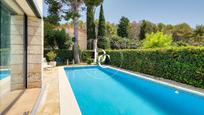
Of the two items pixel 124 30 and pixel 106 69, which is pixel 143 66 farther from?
pixel 124 30

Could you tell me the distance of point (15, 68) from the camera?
19.8 ft

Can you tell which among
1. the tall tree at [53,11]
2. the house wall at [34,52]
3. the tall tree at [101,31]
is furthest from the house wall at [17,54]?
the tall tree at [101,31]

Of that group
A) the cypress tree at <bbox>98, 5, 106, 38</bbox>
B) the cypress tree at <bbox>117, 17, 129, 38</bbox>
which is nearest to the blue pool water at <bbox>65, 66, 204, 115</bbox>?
the cypress tree at <bbox>98, 5, 106, 38</bbox>

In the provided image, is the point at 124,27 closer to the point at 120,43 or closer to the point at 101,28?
the point at 120,43

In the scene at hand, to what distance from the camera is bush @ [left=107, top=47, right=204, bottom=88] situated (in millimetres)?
7585

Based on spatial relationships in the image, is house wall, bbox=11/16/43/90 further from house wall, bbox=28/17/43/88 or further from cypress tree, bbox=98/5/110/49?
cypress tree, bbox=98/5/110/49

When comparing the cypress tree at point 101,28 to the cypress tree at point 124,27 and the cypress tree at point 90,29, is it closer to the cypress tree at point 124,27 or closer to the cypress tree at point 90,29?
the cypress tree at point 90,29

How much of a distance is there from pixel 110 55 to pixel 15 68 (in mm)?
12751

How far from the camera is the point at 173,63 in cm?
897

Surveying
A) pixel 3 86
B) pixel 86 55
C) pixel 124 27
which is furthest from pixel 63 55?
pixel 124 27

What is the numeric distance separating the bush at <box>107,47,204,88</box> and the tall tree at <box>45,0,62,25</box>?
1023 cm

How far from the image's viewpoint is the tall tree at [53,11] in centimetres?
1906

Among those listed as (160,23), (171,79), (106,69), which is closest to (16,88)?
(171,79)

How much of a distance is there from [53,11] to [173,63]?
14735 millimetres
